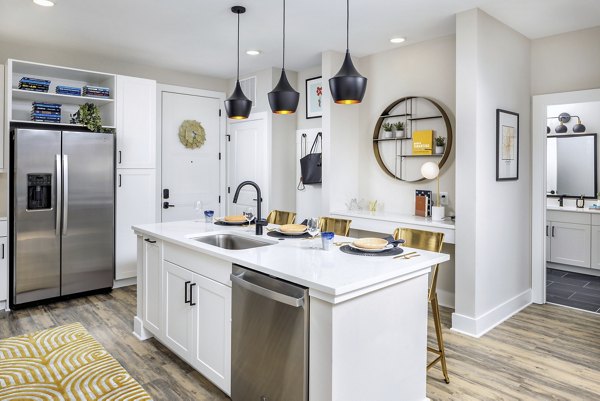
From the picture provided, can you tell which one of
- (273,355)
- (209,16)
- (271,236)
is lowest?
(273,355)

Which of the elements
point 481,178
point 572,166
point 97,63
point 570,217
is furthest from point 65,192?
point 572,166

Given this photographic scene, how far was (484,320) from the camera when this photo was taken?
11.5 ft

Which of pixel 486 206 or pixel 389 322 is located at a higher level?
pixel 486 206

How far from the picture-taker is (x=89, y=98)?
445 cm

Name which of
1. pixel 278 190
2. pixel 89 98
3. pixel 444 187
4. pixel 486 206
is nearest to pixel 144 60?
pixel 89 98

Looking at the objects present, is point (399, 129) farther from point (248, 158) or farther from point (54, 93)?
point (54, 93)

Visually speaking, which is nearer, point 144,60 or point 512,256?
point 512,256

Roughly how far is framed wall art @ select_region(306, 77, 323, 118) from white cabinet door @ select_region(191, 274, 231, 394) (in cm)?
310

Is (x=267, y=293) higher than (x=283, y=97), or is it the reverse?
(x=283, y=97)

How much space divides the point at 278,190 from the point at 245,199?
0.57 metres

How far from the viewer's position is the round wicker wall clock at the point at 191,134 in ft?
18.4

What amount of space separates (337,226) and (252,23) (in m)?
1.98

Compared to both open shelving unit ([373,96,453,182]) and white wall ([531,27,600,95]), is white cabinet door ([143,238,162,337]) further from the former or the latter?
white wall ([531,27,600,95])

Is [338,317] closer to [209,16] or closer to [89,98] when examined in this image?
[209,16]
